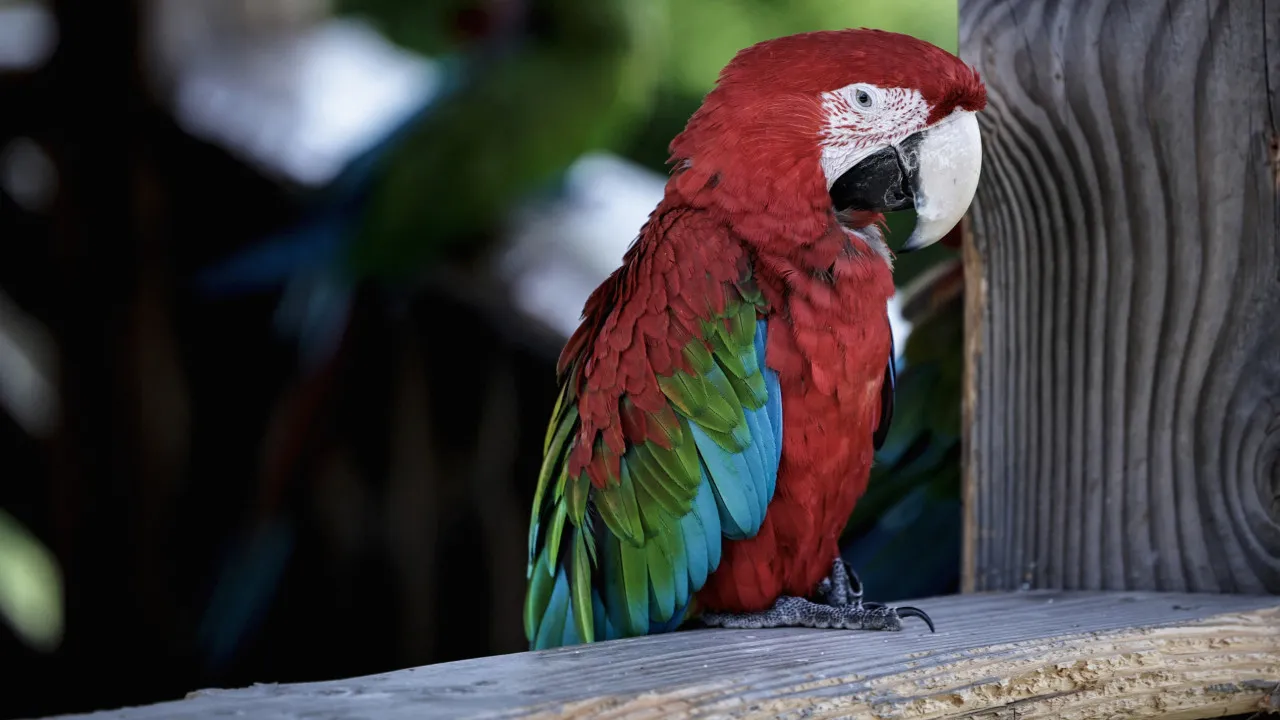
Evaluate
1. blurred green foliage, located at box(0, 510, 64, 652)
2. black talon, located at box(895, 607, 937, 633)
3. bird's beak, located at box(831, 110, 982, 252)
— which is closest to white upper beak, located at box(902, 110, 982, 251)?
bird's beak, located at box(831, 110, 982, 252)

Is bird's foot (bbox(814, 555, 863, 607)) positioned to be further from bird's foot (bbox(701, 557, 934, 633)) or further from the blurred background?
the blurred background

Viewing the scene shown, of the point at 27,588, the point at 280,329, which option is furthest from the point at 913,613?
the point at 27,588

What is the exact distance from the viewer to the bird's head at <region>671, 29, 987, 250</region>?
1.05m

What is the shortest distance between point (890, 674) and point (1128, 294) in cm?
56

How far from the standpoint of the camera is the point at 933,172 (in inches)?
41.8

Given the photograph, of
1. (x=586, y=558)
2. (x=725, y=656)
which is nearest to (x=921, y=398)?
(x=586, y=558)

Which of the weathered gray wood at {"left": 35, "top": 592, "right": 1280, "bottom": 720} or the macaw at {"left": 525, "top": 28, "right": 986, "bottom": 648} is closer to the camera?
the weathered gray wood at {"left": 35, "top": 592, "right": 1280, "bottom": 720}

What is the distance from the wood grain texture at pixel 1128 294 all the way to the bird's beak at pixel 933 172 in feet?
0.44

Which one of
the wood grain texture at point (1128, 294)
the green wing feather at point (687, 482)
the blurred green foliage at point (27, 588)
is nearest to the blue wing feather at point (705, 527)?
the green wing feather at point (687, 482)

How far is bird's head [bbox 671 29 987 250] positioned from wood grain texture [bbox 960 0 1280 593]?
133mm

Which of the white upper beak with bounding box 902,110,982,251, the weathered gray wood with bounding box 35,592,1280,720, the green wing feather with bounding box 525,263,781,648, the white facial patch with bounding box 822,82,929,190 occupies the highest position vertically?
the white facial patch with bounding box 822,82,929,190

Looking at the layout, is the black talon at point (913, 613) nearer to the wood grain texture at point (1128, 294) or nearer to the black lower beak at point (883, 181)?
the wood grain texture at point (1128, 294)

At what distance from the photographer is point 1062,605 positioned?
1044 millimetres

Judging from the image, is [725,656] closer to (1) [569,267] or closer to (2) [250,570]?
(1) [569,267]
